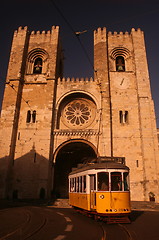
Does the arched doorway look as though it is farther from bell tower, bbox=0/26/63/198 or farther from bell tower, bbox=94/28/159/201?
bell tower, bbox=94/28/159/201

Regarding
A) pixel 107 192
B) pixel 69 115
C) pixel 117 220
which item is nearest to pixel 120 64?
pixel 69 115

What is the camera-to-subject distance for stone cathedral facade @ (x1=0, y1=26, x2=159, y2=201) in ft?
56.1

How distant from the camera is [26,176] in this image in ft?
56.6

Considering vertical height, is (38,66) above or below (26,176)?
above

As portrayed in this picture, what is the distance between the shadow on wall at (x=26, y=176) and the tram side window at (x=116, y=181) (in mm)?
10612

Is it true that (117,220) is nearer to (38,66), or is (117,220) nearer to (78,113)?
(78,113)

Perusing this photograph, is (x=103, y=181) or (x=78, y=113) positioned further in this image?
(x=78, y=113)

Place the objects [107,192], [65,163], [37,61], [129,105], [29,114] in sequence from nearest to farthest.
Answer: [107,192] → [129,105] → [29,114] → [37,61] → [65,163]

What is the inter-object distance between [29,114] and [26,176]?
597 cm

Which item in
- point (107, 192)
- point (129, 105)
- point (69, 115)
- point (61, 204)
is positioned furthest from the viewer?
point (69, 115)

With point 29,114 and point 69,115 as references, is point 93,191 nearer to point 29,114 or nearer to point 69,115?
point 69,115

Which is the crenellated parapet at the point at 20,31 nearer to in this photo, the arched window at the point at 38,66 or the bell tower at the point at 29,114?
the bell tower at the point at 29,114

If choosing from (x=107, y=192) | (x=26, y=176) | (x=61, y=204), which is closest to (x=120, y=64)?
(x=26, y=176)

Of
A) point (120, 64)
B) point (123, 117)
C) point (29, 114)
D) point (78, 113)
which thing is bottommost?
point (123, 117)
